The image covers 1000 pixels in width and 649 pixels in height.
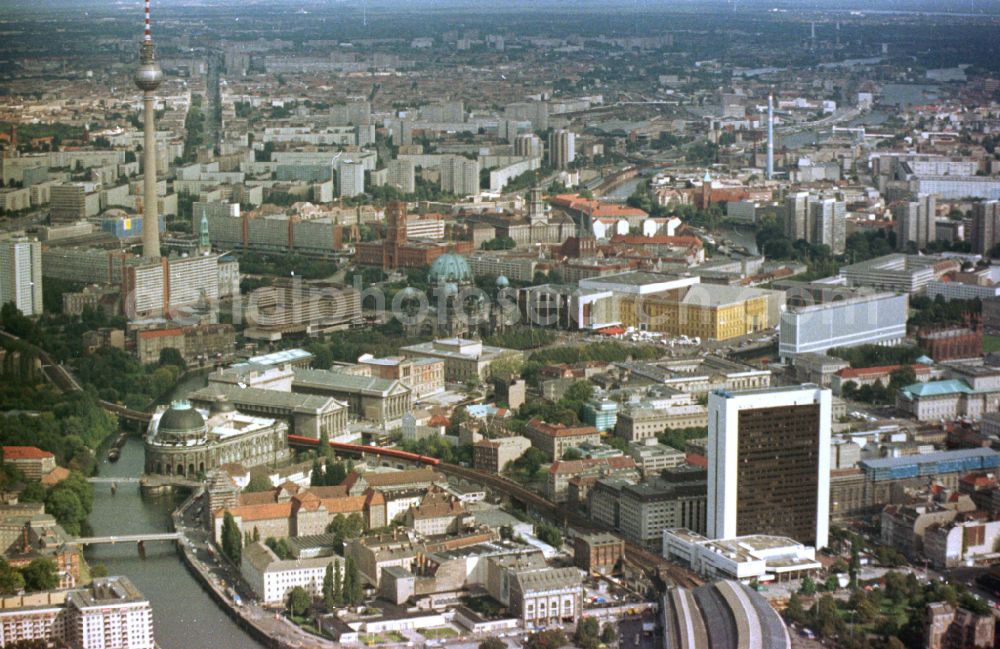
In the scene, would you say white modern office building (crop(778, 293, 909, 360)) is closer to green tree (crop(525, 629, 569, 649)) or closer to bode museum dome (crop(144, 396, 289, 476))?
bode museum dome (crop(144, 396, 289, 476))

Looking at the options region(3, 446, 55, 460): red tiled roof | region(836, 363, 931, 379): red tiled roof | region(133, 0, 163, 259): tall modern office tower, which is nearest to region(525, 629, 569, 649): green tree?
region(3, 446, 55, 460): red tiled roof

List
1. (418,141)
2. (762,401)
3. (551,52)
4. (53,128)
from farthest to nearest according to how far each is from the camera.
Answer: (551,52) < (418,141) < (53,128) < (762,401)

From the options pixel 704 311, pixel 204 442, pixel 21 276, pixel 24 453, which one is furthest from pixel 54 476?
pixel 704 311

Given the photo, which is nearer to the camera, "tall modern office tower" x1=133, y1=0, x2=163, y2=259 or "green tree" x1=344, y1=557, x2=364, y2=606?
"green tree" x1=344, y1=557, x2=364, y2=606

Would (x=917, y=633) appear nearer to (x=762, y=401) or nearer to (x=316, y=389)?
(x=762, y=401)

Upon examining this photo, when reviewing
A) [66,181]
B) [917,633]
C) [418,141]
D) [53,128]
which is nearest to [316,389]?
[917,633]

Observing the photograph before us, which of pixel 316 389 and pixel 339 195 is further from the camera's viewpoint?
pixel 339 195
